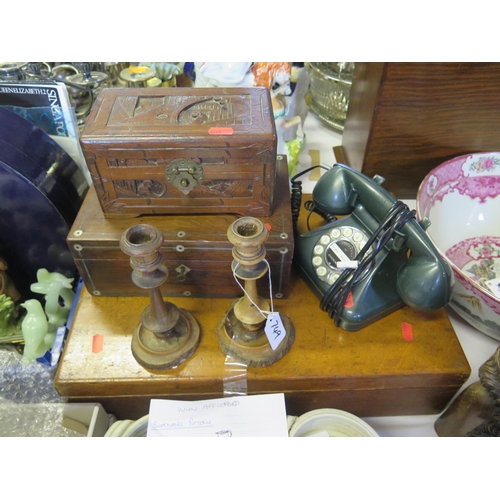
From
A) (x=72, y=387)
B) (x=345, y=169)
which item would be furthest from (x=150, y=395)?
(x=345, y=169)

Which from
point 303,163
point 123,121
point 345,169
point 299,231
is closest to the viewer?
point 123,121

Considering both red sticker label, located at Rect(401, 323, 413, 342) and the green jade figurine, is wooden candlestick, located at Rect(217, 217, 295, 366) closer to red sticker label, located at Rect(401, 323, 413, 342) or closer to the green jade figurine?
red sticker label, located at Rect(401, 323, 413, 342)

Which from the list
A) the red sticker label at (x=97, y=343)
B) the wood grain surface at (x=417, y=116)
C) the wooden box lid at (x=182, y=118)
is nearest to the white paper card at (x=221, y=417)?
the red sticker label at (x=97, y=343)

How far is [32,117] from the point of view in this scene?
0.91 metres

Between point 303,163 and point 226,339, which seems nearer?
point 226,339

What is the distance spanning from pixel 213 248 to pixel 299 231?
0.29 metres

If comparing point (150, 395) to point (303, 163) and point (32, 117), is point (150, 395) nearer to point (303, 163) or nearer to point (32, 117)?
point (32, 117)

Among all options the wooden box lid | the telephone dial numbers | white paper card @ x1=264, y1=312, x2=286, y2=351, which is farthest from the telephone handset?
the wooden box lid

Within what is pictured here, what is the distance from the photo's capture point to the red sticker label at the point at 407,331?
0.80 meters

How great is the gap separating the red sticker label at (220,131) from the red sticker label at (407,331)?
0.49 m

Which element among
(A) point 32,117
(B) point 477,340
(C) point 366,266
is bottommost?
(B) point 477,340

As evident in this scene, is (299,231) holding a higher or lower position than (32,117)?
lower

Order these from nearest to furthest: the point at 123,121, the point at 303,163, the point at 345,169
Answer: the point at 123,121
the point at 345,169
the point at 303,163

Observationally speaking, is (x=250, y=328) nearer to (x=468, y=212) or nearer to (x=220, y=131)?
(x=220, y=131)
